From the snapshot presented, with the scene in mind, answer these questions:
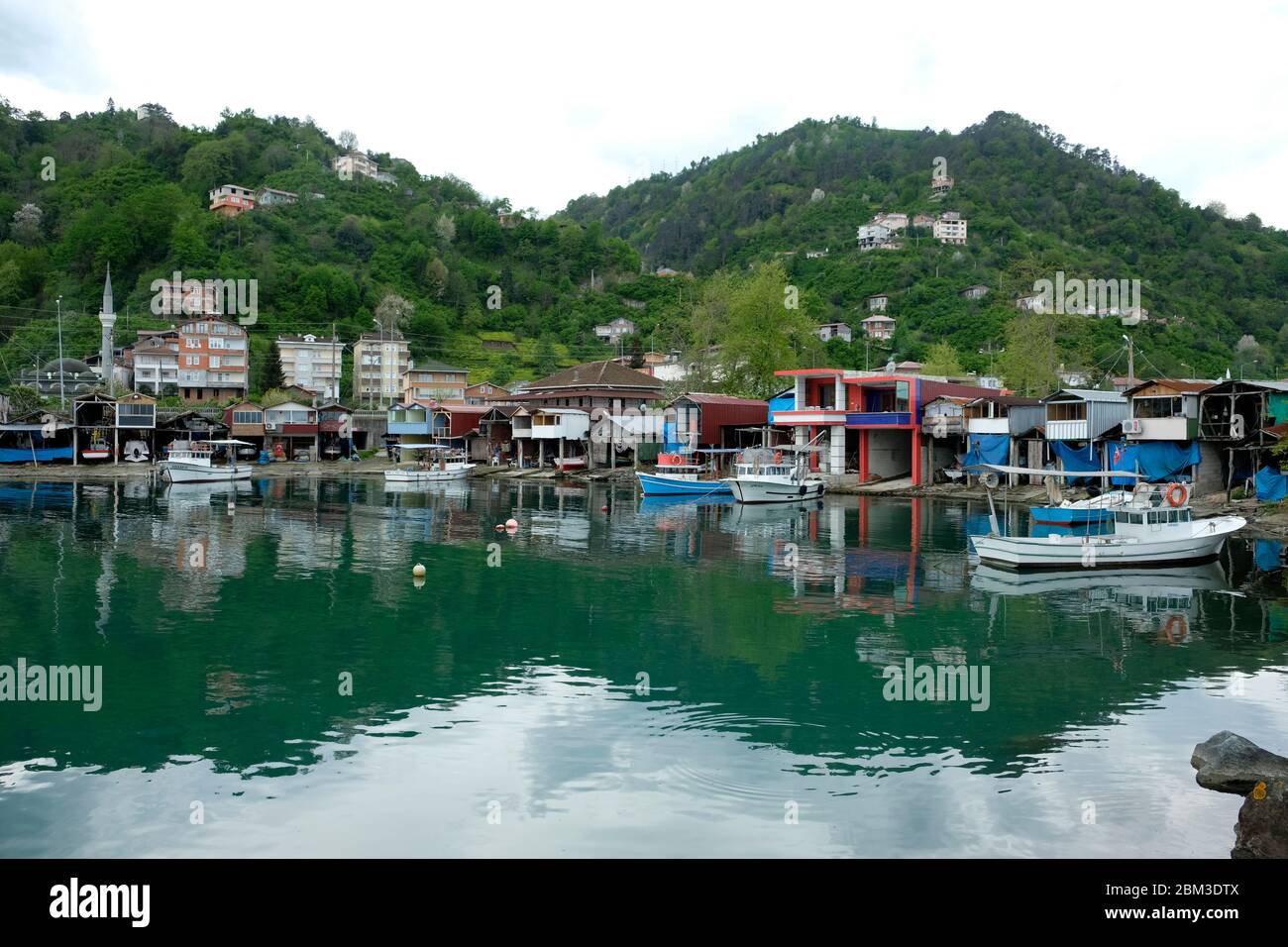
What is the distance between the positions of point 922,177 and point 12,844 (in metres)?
172

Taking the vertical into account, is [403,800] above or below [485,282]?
below

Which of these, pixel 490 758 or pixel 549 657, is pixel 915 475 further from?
pixel 490 758

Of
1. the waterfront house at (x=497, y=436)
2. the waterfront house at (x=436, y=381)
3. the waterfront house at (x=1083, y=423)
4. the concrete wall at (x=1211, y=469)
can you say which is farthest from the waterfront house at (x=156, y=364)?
the concrete wall at (x=1211, y=469)

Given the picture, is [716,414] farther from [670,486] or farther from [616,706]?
[616,706]

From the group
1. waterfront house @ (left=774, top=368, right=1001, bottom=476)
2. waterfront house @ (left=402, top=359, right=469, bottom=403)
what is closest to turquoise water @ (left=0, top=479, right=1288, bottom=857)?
waterfront house @ (left=774, top=368, right=1001, bottom=476)

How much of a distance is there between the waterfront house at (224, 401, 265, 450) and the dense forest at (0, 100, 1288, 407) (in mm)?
18280

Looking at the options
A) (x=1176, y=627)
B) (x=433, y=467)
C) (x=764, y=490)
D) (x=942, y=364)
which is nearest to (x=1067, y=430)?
(x=764, y=490)

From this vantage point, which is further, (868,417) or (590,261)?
(590,261)

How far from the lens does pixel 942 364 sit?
84.2 meters

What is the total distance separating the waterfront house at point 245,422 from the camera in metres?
76.8

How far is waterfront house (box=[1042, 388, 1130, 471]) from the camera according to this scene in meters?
46.2

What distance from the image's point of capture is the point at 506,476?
69812 mm

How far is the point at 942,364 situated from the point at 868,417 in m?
31.1
